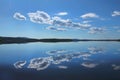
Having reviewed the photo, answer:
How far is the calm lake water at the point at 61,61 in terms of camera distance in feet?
7.66

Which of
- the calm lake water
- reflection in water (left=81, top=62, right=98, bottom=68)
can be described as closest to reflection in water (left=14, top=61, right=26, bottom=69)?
the calm lake water

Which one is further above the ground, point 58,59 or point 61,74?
point 58,59

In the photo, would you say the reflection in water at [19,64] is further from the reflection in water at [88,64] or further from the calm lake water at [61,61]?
the reflection in water at [88,64]

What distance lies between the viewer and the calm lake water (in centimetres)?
234

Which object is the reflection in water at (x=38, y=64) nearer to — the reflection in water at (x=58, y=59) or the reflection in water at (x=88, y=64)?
the reflection in water at (x=58, y=59)

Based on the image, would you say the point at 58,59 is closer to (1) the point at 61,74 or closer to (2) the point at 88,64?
(1) the point at 61,74

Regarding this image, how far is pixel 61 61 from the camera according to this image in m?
2.41

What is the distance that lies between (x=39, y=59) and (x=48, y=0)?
49 cm

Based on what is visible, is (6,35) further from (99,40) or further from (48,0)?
(99,40)

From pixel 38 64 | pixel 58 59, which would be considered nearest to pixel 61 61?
pixel 58 59

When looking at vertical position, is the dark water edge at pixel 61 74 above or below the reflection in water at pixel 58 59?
below

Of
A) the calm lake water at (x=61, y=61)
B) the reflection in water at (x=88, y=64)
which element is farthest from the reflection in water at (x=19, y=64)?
the reflection in water at (x=88, y=64)

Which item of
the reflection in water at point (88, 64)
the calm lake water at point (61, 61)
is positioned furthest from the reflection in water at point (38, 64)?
the reflection in water at point (88, 64)

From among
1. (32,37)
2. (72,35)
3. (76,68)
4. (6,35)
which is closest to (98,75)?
(76,68)
